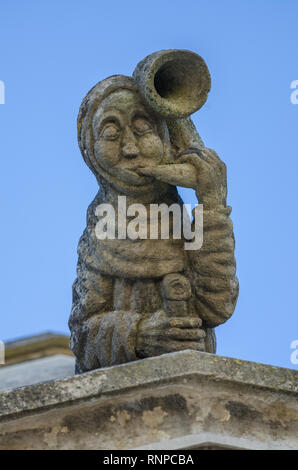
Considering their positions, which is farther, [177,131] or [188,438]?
[177,131]

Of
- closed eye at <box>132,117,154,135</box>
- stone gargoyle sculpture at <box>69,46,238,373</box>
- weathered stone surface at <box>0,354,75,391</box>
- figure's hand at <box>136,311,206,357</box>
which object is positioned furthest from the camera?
weathered stone surface at <box>0,354,75,391</box>

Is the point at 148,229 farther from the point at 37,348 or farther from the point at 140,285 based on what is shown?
the point at 37,348

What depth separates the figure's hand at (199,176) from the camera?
286 inches

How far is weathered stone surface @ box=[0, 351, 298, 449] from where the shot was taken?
6.61 meters

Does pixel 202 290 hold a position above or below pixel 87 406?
above

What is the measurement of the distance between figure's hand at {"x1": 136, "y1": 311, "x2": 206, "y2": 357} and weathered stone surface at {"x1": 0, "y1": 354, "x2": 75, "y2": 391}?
2.14 m

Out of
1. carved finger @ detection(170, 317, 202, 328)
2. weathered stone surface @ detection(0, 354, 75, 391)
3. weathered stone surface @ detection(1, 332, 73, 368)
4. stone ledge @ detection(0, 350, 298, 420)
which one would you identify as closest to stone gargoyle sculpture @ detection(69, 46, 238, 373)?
carved finger @ detection(170, 317, 202, 328)

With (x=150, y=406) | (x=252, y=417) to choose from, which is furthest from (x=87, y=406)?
(x=252, y=417)

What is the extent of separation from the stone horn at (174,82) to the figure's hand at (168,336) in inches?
36.0

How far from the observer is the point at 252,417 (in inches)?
264

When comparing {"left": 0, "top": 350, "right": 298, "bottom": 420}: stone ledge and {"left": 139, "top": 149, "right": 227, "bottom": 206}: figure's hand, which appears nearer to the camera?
{"left": 0, "top": 350, "right": 298, "bottom": 420}: stone ledge

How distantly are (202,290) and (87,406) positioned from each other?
984mm

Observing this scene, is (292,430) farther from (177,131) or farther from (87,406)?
(177,131)

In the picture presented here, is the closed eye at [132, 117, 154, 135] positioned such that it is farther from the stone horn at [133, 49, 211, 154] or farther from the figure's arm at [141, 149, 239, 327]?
the figure's arm at [141, 149, 239, 327]
